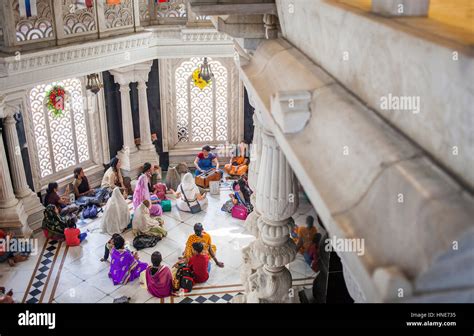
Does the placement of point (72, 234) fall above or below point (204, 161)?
below

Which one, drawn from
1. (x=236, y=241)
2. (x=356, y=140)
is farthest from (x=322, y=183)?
(x=236, y=241)

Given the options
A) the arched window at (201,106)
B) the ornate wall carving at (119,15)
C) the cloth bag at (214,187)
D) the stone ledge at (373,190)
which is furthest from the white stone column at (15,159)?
the stone ledge at (373,190)

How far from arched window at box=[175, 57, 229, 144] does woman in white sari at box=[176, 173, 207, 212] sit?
2.66 m

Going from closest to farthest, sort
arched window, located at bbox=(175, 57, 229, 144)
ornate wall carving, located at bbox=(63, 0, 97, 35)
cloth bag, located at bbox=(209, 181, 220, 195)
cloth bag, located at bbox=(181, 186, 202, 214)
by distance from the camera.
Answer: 1. ornate wall carving, located at bbox=(63, 0, 97, 35)
2. cloth bag, located at bbox=(181, 186, 202, 214)
3. cloth bag, located at bbox=(209, 181, 220, 195)
4. arched window, located at bbox=(175, 57, 229, 144)

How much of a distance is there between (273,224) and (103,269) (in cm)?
482

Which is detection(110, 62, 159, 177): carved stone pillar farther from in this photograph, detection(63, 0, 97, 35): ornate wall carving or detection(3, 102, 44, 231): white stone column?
detection(3, 102, 44, 231): white stone column

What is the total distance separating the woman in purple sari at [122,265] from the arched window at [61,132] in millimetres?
3595

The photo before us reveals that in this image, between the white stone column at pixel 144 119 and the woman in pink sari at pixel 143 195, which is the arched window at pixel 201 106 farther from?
the woman in pink sari at pixel 143 195

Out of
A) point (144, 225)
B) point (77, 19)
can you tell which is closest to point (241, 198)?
point (144, 225)

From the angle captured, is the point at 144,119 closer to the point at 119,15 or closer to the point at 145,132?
the point at 145,132

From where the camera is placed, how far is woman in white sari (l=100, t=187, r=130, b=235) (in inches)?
371

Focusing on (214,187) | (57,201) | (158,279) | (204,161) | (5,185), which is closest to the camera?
(158,279)

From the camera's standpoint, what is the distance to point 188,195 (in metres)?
10.3

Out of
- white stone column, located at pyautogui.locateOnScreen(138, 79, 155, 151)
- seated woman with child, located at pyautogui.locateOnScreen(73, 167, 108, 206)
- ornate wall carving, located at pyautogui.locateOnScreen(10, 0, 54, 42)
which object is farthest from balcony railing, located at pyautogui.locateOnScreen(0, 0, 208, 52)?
seated woman with child, located at pyautogui.locateOnScreen(73, 167, 108, 206)
